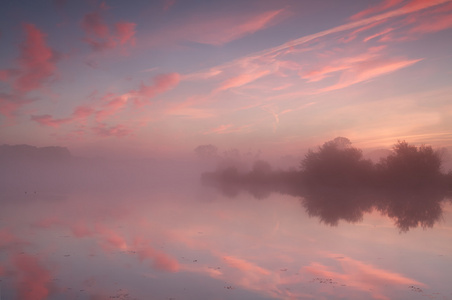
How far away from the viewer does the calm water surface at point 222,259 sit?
6.88m

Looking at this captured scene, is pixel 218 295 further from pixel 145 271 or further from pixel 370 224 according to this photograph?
pixel 370 224

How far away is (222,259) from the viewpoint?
30.6 feet

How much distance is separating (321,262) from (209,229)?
591cm

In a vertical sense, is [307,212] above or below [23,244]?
below

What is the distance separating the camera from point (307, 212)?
19250mm

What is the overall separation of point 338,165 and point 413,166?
32.3ft

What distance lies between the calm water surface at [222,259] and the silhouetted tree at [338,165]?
97.3 ft

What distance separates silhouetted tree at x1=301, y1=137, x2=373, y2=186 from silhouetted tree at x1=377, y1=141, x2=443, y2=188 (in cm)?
418

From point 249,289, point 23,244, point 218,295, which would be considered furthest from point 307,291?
point 23,244

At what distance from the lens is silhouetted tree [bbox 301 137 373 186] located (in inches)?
1738

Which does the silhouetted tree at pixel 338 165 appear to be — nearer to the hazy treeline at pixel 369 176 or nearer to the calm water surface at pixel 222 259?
the hazy treeline at pixel 369 176

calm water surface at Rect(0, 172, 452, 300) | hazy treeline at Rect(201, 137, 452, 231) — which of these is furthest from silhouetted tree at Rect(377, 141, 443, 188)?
calm water surface at Rect(0, 172, 452, 300)

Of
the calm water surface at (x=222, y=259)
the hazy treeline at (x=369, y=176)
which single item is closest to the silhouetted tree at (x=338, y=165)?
the hazy treeline at (x=369, y=176)

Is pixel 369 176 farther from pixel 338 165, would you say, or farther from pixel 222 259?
pixel 222 259
